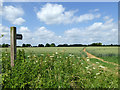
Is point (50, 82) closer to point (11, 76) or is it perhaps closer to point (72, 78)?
point (72, 78)

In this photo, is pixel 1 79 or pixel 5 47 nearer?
pixel 1 79

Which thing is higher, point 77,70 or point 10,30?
point 10,30

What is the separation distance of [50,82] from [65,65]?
106 centimetres

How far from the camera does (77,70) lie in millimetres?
3035

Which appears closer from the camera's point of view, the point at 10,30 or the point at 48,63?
Answer: the point at 10,30

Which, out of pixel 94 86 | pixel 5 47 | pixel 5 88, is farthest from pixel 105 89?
pixel 5 47

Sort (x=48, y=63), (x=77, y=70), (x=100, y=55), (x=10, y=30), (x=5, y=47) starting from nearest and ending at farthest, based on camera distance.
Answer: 1. (x=77, y=70)
2. (x=10, y=30)
3. (x=48, y=63)
4. (x=5, y=47)
5. (x=100, y=55)

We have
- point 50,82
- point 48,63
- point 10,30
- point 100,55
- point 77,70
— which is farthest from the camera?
point 100,55

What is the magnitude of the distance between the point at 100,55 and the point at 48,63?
458 centimetres

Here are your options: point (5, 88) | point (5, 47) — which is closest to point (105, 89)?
point (5, 88)

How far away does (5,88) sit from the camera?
2301 millimetres

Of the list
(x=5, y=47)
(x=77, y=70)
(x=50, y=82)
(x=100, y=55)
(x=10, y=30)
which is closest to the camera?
(x=50, y=82)

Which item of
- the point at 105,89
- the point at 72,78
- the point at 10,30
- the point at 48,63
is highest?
the point at 10,30

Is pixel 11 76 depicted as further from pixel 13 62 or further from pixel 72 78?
pixel 72 78
